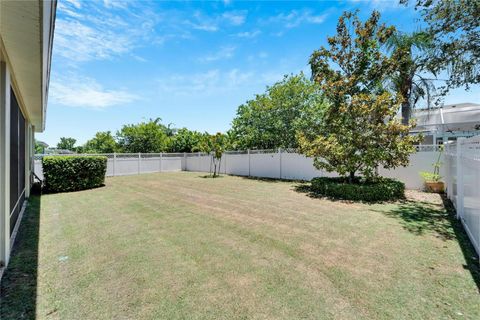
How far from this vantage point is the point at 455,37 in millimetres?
6477

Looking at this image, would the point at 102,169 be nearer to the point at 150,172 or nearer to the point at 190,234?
the point at 150,172

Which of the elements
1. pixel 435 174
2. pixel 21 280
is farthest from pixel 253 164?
pixel 21 280

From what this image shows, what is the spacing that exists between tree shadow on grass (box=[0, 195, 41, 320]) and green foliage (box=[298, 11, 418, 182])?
8.36m

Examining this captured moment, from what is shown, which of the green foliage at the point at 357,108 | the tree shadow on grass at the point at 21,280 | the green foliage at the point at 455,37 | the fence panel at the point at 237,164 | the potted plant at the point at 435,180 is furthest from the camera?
the fence panel at the point at 237,164

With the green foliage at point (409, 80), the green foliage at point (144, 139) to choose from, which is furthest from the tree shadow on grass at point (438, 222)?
the green foliage at point (144, 139)

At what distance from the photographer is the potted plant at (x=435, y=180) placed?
8.53 metres

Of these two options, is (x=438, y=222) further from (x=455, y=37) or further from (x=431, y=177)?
(x=455, y=37)

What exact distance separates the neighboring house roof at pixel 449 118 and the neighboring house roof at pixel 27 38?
14421 mm

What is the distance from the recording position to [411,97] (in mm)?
11070

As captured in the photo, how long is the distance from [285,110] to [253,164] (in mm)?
4074

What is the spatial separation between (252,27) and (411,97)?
8.14 metres

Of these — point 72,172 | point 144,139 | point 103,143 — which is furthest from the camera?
point 103,143

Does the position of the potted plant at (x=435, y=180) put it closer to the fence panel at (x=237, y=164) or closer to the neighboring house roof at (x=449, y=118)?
the neighboring house roof at (x=449, y=118)

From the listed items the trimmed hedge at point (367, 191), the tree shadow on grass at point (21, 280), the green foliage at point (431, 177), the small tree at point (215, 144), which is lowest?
the tree shadow on grass at point (21, 280)
